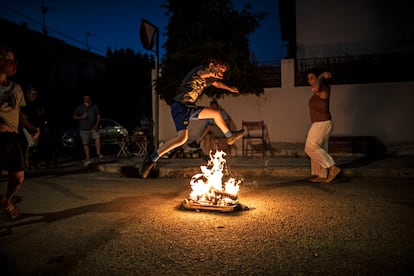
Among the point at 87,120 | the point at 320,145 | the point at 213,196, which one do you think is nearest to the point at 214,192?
the point at 213,196

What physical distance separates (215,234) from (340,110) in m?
8.57

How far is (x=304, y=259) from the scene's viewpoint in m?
3.16

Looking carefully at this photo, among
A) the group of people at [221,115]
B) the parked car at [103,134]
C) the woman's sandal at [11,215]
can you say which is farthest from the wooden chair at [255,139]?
the parked car at [103,134]

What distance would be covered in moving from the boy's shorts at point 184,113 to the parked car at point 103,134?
42.2 ft

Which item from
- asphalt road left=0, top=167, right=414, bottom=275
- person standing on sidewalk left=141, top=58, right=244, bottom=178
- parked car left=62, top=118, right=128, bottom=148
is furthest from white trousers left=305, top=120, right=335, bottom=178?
parked car left=62, top=118, right=128, bottom=148

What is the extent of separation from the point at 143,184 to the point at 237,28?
7.03 m

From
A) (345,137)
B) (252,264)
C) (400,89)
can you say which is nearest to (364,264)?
(252,264)

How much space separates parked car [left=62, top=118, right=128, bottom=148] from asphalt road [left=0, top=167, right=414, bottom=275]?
11549 millimetres

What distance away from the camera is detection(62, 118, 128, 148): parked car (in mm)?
17359

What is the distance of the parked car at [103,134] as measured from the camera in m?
17.4

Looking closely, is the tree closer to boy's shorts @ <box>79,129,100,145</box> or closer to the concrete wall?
the concrete wall

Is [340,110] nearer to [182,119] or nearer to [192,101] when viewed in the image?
[192,101]

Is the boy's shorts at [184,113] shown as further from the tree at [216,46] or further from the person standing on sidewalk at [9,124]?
the tree at [216,46]

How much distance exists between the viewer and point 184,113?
541cm
